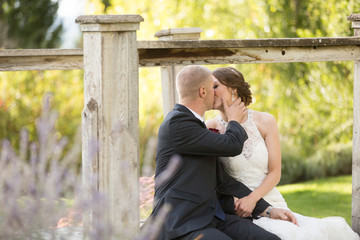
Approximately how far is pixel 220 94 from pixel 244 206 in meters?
0.70

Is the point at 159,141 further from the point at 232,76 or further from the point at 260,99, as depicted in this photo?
the point at 260,99

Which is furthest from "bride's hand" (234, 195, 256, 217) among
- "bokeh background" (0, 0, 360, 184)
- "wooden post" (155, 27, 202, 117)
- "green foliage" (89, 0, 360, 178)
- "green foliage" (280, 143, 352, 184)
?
"green foliage" (280, 143, 352, 184)

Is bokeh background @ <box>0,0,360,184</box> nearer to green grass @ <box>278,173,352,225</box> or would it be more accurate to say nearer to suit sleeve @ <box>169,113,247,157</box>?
green grass @ <box>278,173,352,225</box>

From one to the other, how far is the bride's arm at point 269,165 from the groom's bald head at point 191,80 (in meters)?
0.71

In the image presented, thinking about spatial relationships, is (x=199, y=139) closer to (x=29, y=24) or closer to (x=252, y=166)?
(x=252, y=166)

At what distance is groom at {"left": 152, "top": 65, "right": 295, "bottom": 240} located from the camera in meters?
2.76

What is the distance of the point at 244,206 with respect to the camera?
3.20 meters

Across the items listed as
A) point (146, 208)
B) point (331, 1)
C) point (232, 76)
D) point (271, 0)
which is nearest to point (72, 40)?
point (271, 0)

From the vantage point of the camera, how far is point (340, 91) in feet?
29.6

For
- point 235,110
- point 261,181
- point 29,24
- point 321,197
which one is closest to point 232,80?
point 235,110

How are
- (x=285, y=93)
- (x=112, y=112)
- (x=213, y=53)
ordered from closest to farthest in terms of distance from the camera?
(x=112, y=112) → (x=213, y=53) → (x=285, y=93)

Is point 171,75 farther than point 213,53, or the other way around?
point 171,75

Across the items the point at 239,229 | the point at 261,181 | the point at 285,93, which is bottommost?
the point at 239,229

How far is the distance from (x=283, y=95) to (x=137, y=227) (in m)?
7.59
